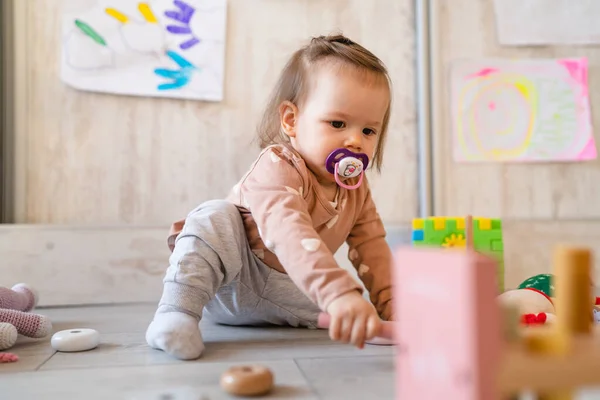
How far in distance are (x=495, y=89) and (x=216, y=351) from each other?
3.57ft

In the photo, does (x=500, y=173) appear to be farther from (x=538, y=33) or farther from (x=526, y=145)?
(x=538, y=33)

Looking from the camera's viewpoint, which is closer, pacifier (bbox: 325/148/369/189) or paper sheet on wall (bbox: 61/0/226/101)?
pacifier (bbox: 325/148/369/189)

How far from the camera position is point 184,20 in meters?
1.42

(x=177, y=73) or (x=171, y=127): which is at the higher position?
(x=177, y=73)

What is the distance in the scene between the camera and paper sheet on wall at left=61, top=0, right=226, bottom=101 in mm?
1361

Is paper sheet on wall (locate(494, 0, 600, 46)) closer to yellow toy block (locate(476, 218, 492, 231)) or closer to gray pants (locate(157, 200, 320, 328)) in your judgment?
yellow toy block (locate(476, 218, 492, 231))

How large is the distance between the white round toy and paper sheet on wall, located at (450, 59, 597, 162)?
1033 millimetres

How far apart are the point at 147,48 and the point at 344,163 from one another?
748mm

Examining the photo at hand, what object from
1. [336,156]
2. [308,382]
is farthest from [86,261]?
[308,382]

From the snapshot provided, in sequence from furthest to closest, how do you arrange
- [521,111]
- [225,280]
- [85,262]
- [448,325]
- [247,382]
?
[521,111], [85,262], [225,280], [247,382], [448,325]

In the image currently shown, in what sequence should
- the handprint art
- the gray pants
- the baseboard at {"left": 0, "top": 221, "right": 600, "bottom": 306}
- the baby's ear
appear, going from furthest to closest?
the handprint art < the baseboard at {"left": 0, "top": 221, "right": 600, "bottom": 306} < the baby's ear < the gray pants

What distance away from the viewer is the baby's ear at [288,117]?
95 centimetres

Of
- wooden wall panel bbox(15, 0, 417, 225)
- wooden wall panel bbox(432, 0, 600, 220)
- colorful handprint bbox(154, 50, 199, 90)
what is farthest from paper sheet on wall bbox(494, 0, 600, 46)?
colorful handprint bbox(154, 50, 199, 90)

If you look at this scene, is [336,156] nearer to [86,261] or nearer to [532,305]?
[532,305]
